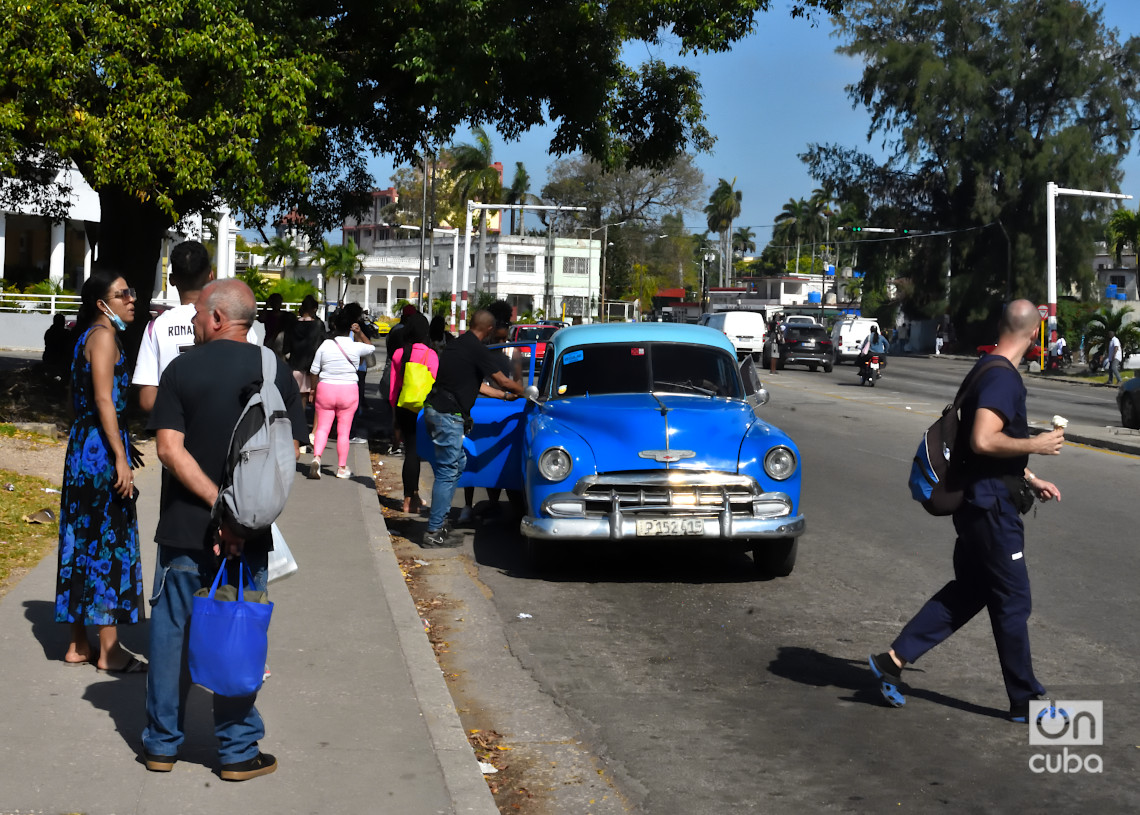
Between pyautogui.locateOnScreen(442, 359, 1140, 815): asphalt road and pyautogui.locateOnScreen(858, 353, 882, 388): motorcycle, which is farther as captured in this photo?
pyautogui.locateOnScreen(858, 353, 882, 388): motorcycle

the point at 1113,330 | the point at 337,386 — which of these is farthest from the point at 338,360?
the point at 1113,330

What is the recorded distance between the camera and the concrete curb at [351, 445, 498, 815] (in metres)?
4.80

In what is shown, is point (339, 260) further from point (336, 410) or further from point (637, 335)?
point (637, 335)

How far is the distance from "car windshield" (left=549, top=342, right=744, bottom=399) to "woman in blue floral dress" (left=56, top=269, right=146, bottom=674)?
4730 millimetres

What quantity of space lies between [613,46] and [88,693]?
49.2 ft

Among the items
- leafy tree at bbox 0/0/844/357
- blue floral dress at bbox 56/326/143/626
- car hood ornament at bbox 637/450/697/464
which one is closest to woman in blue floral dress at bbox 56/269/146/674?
blue floral dress at bbox 56/326/143/626

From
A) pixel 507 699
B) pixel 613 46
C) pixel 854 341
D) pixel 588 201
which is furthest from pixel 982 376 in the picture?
pixel 588 201

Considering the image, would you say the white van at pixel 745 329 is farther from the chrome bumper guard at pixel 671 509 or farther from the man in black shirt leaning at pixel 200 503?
the man in black shirt leaning at pixel 200 503

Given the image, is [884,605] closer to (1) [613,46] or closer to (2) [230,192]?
(2) [230,192]

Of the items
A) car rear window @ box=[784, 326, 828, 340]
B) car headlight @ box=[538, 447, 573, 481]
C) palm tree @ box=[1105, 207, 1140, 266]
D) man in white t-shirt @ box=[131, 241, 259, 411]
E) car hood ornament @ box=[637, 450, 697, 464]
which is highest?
palm tree @ box=[1105, 207, 1140, 266]

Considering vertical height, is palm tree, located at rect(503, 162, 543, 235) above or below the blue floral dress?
above

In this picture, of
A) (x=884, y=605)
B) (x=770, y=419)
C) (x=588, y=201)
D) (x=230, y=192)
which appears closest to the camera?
(x=884, y=605)

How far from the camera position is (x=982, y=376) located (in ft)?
18.9

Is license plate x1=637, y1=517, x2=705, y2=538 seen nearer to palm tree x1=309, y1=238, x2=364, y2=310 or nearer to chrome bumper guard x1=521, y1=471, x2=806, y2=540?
chrome bumper guard x1=521, y1=471, x2=806, y2=540
